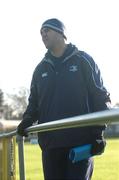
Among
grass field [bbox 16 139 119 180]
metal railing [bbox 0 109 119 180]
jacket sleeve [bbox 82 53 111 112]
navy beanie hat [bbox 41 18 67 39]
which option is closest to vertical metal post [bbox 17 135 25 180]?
metal railing [bbox 0 109 119 180]

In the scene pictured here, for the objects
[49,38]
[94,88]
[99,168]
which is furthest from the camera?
[99,168]

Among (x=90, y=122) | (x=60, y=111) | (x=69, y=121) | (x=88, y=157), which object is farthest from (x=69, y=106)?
(x=90, y=122)

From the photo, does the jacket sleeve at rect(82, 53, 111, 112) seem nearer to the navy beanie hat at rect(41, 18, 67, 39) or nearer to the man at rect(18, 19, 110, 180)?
the man at rect(18, 19, 110, 180)

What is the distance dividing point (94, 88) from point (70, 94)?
0.18m

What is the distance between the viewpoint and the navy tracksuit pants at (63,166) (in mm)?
4547

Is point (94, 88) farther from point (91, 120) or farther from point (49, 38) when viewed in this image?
point (91, 120)

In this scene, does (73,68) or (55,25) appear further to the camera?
(55,25)

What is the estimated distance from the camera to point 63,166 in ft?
15.5

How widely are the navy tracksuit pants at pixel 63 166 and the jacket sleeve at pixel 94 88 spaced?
0.36 metres

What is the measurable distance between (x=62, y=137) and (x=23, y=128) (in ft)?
1.82

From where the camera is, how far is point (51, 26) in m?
4.91

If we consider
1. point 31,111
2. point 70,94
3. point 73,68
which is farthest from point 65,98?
point 31,111

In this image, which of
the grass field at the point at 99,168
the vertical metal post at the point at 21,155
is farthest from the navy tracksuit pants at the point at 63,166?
the grass field at the point at 99,168

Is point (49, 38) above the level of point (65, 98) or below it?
above
